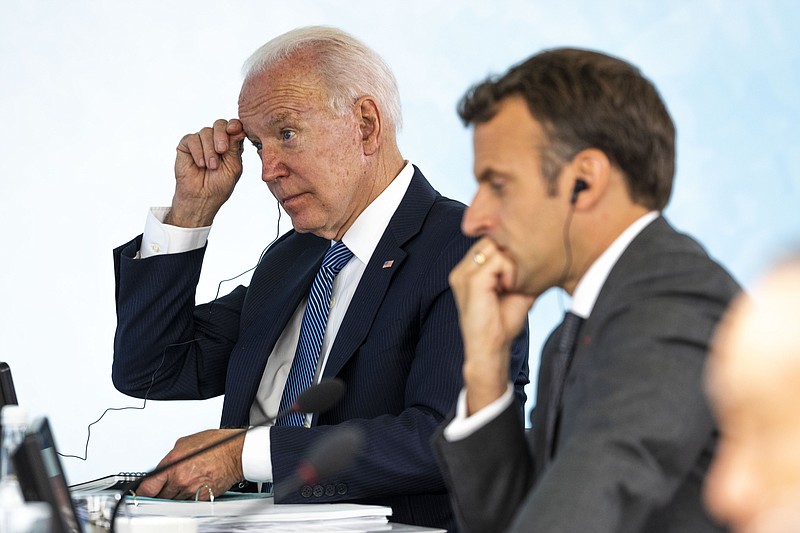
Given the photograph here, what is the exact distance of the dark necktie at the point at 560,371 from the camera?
142 cm

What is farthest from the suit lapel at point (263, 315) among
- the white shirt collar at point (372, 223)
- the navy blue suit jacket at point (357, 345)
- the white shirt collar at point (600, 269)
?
the white shirt collar at point (600, 269)

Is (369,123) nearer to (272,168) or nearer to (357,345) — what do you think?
(272,168)

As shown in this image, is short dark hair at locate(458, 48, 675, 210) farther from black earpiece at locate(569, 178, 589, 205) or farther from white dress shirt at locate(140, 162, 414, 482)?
white dress shirt at locate(140, 162, 414, 482)

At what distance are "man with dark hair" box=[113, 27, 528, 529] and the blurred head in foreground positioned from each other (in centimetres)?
117

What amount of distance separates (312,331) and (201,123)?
202cm

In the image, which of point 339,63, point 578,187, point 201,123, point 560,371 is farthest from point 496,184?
point 201,123

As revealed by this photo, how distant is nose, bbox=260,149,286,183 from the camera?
7.97 ft

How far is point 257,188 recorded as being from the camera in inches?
165

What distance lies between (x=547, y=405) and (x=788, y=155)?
Answer: 323 centimetres

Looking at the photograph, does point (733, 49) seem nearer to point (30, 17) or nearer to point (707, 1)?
point (707, 1)

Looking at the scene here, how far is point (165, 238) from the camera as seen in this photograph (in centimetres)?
257

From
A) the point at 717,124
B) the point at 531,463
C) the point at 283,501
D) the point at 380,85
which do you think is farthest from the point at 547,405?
the point at 717,124

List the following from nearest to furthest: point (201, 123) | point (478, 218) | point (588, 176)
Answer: point (588, 176) → point (478, 218) → point (201, 123)

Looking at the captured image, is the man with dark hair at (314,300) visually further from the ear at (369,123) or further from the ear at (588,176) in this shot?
the ear at (588,176)
